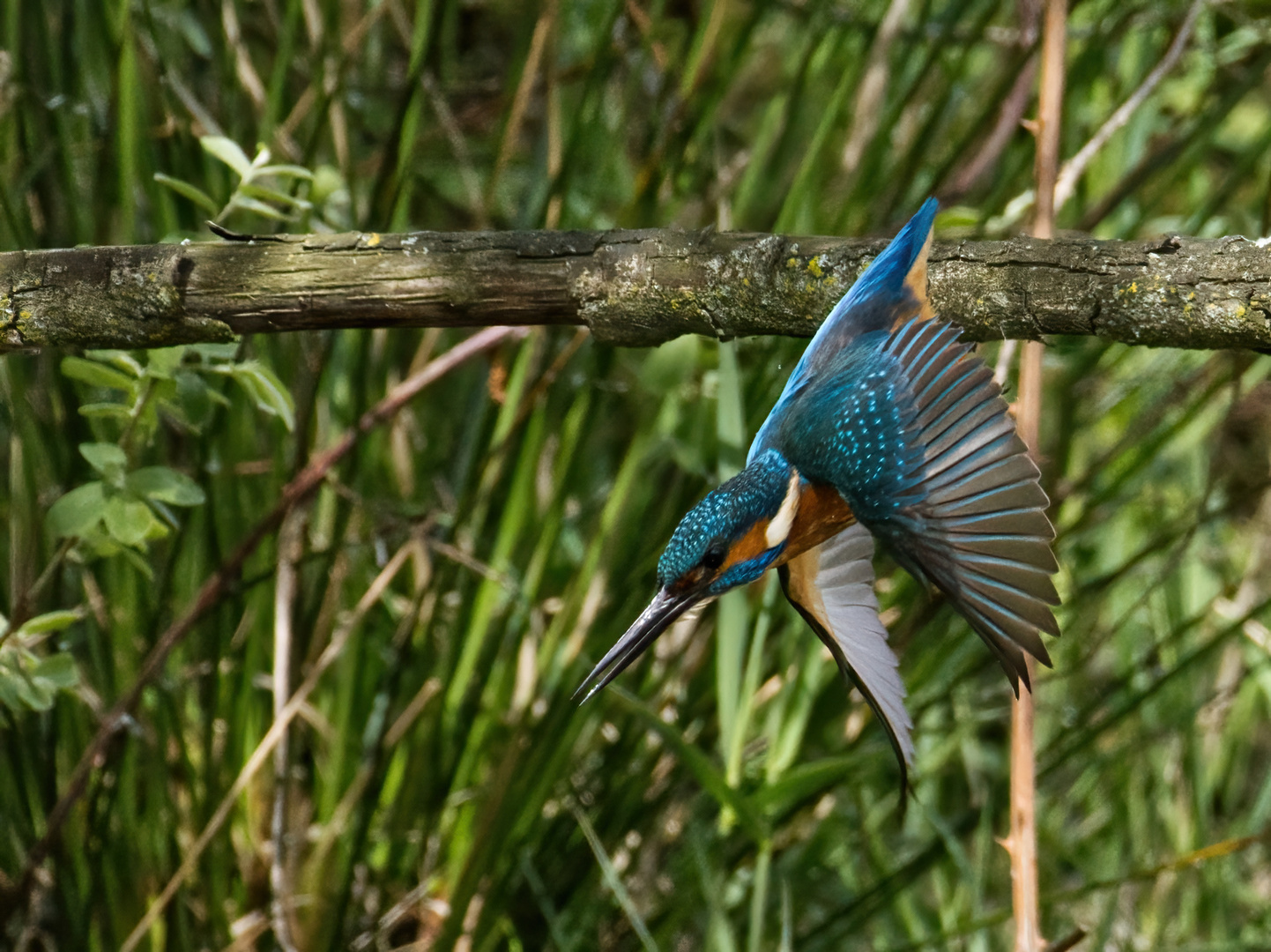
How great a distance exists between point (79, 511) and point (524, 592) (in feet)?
2.03

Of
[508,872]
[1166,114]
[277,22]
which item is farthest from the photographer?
[1166,114]

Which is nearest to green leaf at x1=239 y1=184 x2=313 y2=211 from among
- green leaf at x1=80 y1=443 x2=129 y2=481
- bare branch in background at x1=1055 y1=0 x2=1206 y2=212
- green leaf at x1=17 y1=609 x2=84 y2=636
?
green leaf at x1=80 y1=443 x2=129 y2=481

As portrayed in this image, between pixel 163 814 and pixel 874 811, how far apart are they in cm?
107

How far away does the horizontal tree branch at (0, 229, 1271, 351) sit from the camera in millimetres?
982

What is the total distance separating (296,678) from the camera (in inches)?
68.1

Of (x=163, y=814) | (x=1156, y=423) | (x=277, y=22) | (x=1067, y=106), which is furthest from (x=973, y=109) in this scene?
(x=163, y=814)

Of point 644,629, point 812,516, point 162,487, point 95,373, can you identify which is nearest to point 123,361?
point 95,373

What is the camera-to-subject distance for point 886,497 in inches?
39.5

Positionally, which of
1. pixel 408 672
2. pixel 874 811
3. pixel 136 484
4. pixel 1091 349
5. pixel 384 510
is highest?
pixel 1091 349

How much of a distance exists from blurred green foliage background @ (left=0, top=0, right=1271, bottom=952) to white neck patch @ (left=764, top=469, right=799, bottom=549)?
0.81ft

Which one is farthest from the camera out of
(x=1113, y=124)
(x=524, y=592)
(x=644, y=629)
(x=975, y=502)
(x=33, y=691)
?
(x=524, y=592)

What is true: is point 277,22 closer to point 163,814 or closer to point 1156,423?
point 163,814

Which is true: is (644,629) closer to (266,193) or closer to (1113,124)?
Answer: (266,193)

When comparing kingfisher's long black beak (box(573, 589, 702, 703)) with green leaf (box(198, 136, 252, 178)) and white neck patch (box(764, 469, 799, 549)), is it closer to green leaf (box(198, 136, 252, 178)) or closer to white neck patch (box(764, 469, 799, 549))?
white neck patch (box(764, 469, 799, 549))
